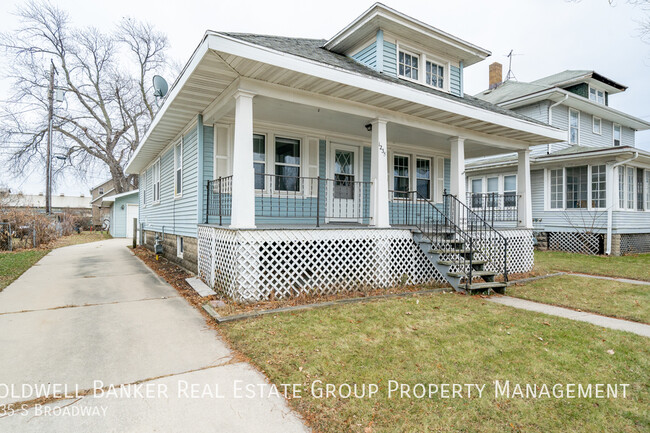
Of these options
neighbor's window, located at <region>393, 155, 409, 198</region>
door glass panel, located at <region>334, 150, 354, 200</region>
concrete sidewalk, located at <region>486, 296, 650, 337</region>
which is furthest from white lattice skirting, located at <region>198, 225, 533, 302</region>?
neighbor's window, located at <region>393, 155, 409, 198</region>

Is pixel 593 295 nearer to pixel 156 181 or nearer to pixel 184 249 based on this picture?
pixel 184 249

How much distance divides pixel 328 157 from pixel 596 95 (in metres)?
17.1

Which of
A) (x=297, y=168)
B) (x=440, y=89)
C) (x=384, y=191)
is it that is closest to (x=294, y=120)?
(x=297, y=168)

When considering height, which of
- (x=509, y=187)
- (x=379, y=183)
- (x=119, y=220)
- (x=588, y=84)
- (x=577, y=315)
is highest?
(x=588, y=84)

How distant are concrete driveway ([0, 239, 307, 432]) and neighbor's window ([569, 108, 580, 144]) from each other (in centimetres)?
1782

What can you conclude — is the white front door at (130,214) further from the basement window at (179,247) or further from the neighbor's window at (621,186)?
the neighbor's window at (621,186)

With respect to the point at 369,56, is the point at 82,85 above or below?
above

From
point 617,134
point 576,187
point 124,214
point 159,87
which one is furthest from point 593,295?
point 124,214

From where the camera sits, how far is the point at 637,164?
44.2 ft

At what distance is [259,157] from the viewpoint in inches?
305

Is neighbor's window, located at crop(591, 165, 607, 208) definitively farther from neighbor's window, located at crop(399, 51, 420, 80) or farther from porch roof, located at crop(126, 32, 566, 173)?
neighbor's window, located at crop(399, 51, 420, 80)

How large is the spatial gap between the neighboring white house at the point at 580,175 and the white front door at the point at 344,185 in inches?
183

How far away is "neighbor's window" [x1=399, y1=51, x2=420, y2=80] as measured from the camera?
339 inches

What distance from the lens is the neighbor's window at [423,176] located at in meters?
10.5
